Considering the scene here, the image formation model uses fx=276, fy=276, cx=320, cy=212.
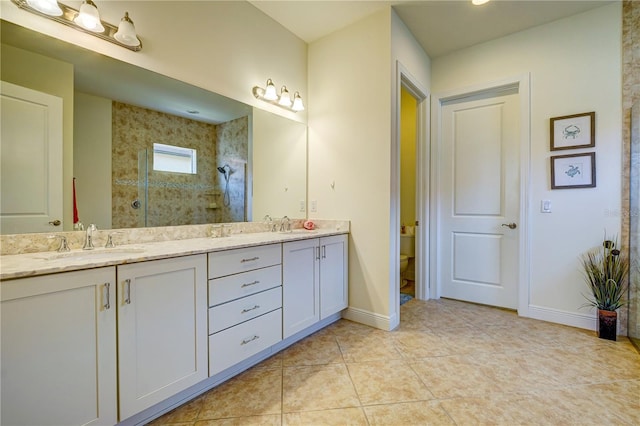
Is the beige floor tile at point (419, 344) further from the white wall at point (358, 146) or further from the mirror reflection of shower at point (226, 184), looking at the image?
the mirror reflection of shower at point (226, 184)

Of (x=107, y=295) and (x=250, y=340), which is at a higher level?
(x=107, y=295)

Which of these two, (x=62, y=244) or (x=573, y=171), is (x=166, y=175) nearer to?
(x=62, y=244)

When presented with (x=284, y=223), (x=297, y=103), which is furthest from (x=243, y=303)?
(x=297, y=103)

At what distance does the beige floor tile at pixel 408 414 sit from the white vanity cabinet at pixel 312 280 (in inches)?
31.5

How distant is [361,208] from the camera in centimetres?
253

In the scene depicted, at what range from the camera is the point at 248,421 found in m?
1.37

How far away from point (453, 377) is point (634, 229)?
6.42 feet

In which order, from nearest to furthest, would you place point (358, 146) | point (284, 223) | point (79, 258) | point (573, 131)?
point (79, 258)
point (573, 131)
point (358, 146)
point (284, 223)

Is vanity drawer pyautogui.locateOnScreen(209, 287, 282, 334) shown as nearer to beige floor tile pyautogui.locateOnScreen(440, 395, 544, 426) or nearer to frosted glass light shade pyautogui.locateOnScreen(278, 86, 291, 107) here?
beige floor tile pyautogui.locateOnScreen(440, 395, 544, 426)

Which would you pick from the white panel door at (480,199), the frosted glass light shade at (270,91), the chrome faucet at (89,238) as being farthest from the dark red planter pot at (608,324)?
the chrome faucet at (89,238)

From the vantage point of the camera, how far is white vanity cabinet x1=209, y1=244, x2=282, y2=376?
5.11 feet

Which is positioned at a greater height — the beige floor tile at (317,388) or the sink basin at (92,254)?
the sink basin at (92,254)

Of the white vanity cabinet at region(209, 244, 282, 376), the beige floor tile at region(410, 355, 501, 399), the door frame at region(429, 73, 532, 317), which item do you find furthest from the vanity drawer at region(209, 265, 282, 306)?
the door frame at region(429, 73, 532, 317)

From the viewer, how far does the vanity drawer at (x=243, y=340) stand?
1.56m
